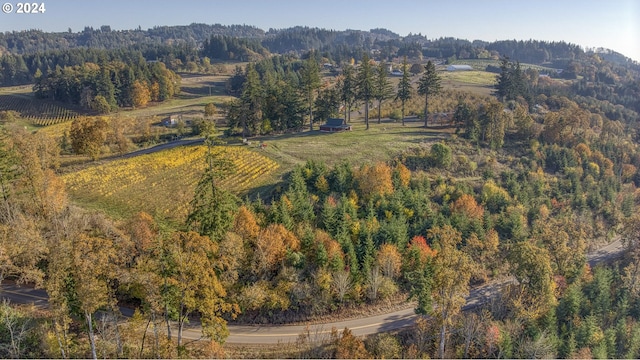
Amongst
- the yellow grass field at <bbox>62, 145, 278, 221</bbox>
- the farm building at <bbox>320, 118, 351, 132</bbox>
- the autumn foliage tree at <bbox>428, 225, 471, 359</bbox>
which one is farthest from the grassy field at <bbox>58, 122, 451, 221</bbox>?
the autumn foliage tree at <bbox>428, 225, 471, 359</bbox>

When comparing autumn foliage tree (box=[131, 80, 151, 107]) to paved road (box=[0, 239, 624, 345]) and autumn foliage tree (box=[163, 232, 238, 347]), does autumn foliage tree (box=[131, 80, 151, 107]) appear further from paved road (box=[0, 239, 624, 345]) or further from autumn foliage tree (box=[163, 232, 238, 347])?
autumn foliage tree (box=[163, 232, 238, 347])

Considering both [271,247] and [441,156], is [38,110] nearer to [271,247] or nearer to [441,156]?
[271,247]

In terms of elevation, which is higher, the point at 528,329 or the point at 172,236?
the point at 172,236

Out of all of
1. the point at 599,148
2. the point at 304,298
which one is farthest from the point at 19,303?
Result: the point at 599,148

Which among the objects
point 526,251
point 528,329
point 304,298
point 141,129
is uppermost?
point 141,129

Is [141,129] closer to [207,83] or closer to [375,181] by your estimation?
[375,181]

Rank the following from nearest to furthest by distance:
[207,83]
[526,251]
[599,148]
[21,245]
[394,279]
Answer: [21,245]
[526,251]
[394,279]
[599,148]
[207,83]

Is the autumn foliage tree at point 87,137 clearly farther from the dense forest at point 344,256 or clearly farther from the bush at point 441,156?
the bush at point 441,156
